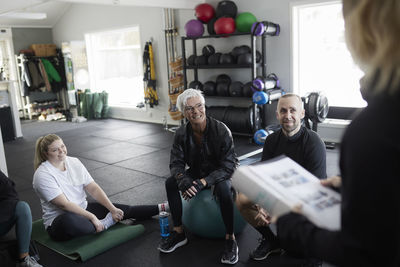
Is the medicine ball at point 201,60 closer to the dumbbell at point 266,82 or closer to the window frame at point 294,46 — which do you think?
the dumbbell at point 266,82

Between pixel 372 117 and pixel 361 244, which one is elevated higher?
pixel 372 117

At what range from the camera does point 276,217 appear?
93 centimetres

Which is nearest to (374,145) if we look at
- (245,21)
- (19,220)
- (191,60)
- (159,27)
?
(19,220)

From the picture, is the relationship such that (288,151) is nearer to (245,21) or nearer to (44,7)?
(245,21)

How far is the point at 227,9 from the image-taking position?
5781 millimetres

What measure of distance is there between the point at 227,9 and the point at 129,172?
9.76 ft

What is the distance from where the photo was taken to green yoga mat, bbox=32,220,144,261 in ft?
8.60

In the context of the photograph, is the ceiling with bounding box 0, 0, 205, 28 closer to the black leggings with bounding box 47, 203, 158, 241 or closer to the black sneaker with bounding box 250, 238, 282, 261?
the black leggings with bounding box 47, 203, 158, 241

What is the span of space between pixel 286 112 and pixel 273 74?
3584 mm

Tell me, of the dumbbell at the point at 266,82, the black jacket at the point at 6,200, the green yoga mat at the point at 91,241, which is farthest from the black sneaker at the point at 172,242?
the dumbbell at the point at 266,82

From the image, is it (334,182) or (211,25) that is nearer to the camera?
(334,182)

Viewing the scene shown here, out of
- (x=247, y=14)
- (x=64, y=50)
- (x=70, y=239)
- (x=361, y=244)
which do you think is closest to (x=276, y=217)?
(x=361, y=244)

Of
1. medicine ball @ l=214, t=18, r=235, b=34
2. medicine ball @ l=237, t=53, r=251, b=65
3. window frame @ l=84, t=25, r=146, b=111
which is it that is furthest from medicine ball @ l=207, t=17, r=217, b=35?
window frame @ l=84, t=25, r=146, b=111

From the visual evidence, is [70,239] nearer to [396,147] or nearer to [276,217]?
[276,217]
